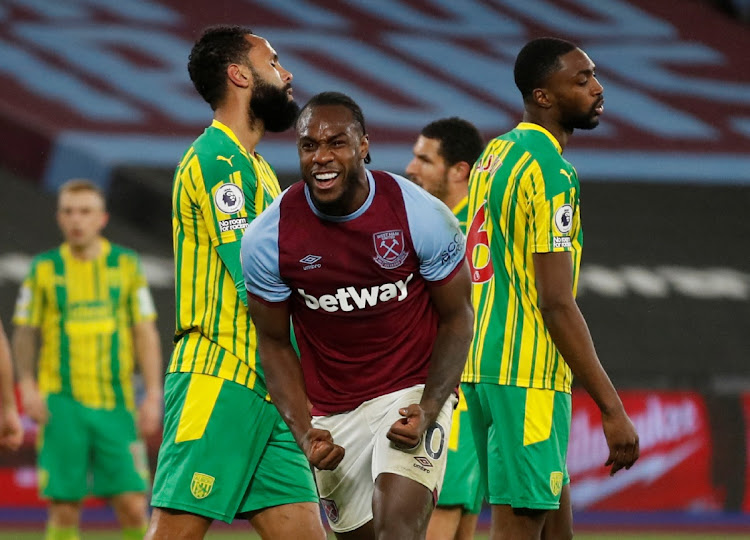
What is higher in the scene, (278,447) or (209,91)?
(209,91)

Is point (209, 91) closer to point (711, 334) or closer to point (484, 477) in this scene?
point (484, 477)

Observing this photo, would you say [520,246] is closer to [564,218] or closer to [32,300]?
[564,218]

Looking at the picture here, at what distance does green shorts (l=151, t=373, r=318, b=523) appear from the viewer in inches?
172

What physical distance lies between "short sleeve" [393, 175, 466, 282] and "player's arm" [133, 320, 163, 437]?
13.1 feet

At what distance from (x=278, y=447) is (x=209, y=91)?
1331mm

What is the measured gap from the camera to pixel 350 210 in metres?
4.10

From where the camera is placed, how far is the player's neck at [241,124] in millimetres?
4711

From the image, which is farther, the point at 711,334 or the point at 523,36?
the point at 523,36

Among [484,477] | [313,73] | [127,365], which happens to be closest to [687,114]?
[313,73]

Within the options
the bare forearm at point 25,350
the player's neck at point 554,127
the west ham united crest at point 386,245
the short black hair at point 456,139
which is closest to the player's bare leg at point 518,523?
the west ham united crest at point 386,245

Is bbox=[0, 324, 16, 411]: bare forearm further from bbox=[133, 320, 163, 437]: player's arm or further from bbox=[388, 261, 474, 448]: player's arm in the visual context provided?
bbox=[133, 320, 163, 437]: player's arm

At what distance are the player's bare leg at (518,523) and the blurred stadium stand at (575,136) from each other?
19.6ft

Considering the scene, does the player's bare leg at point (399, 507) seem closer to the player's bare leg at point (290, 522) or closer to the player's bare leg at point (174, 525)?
the player's bare leg at point (290, 522)

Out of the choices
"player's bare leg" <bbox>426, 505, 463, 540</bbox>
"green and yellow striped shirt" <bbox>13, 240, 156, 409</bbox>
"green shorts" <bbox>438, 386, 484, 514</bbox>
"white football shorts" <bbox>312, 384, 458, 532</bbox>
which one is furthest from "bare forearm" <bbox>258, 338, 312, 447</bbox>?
"green and yellow striped shirt" <bbox>13, 240, 156, 409</bbox>
